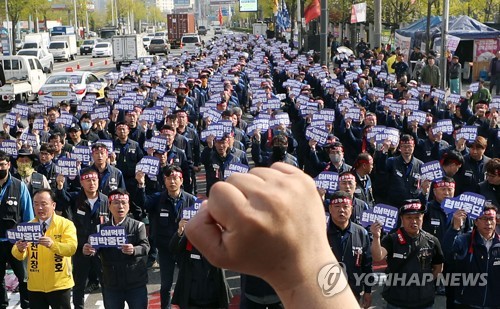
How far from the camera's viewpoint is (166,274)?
7.90 m

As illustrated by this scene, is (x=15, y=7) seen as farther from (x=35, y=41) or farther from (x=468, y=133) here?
(x=468, y=133)

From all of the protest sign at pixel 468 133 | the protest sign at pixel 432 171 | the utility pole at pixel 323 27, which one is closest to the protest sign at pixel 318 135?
the protest sign at pixel 468 133

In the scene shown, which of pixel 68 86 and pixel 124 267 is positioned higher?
pixel 68 86

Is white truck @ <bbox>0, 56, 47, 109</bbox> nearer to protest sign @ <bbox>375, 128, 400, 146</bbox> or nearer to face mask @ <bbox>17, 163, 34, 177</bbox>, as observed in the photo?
face mask @ <bbox>17, 163, 34, 177</bbox>

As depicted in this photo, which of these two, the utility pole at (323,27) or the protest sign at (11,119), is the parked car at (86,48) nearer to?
the utility pole at (323,27)

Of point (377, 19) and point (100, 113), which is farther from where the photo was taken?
point (377, 19)

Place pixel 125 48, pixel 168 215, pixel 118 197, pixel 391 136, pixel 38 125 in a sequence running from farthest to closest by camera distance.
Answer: pixel 125 48 < pixel 38 125 < pixel 391 136 < pixel 168 215 < pixel 118 197

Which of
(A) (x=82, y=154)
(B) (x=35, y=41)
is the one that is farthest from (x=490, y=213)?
(B) (x=35, y=41)

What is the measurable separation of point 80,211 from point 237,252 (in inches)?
273

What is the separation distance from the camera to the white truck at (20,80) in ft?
86.3

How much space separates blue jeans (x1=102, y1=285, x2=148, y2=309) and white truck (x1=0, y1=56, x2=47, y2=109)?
67.2 feet

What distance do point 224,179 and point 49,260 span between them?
311 centimetres

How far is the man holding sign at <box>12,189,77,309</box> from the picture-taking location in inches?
267

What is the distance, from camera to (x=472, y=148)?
33.0 ft
